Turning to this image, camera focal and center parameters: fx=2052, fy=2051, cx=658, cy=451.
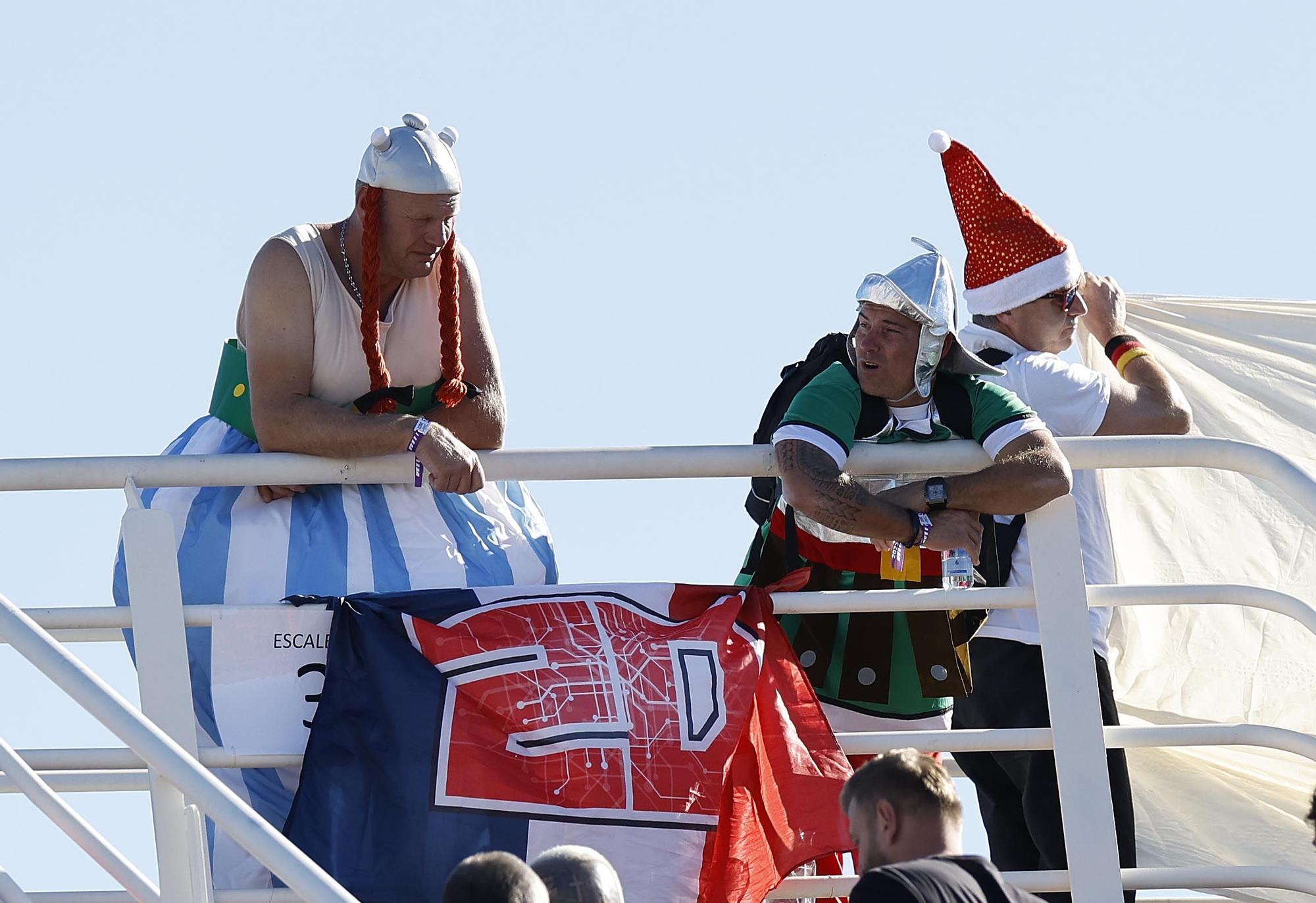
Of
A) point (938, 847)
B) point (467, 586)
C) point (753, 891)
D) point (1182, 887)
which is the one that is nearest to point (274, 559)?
point (467, 586)

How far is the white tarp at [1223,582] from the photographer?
5.12 metres

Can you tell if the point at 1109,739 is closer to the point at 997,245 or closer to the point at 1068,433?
the point at 1068,433

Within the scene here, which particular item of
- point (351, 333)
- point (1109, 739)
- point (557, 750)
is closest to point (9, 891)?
point (557, 750)

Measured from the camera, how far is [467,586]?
4.19 m

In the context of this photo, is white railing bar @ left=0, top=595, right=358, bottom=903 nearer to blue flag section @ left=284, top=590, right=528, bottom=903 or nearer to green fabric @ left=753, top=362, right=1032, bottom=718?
blue flag section @ left=284, top=590, right=528, bottom=903

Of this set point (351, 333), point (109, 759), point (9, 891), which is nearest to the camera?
point (9, 891)

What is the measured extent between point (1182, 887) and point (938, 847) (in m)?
1.09

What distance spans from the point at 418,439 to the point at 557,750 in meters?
0.67

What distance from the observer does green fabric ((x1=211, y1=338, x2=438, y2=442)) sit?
175 inches

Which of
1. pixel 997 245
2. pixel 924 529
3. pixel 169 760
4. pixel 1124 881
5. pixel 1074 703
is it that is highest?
pixel 997 245

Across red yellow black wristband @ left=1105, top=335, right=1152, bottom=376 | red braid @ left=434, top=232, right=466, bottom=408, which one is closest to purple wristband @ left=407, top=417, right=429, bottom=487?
Result: red braid @ left=434, top=232, right=466, bottom=408

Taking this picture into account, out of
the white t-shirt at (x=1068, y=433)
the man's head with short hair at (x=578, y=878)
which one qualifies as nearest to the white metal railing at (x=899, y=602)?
the white t-shirt at (x=1068, y=433)

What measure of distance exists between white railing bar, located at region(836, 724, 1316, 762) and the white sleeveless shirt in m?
1.22

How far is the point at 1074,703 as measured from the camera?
4031mm
